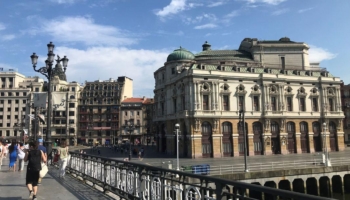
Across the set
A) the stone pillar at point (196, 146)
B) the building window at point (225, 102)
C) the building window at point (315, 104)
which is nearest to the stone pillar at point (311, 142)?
the building window at point (315, 104)

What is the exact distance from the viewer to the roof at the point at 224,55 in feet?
187

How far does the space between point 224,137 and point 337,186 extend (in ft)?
57.8

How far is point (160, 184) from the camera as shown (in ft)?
23.7

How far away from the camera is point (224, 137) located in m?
47.2

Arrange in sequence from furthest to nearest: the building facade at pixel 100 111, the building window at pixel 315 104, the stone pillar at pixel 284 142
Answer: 1. the building facade at pixel 100 111
2. the building window at pixel 315 104
3. the stone pillar at pixel 284 142

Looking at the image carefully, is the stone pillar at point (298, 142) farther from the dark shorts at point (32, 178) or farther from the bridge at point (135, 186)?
the dark shorts at point (32, 178)

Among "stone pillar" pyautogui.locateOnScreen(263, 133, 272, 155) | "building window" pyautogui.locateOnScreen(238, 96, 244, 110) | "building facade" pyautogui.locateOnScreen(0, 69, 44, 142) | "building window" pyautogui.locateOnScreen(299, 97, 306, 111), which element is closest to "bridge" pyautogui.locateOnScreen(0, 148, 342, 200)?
"building window" pyautogui.locateOnScreen(238, 96, 244, 110)

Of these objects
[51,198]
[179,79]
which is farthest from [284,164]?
[51,198]

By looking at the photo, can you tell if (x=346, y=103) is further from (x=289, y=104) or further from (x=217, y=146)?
(x=217, y=146)

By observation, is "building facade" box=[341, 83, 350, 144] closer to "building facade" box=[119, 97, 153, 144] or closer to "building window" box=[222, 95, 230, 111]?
"building window" box=[222, 95, 230, 111]

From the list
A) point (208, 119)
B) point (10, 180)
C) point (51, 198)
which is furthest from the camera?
point (208, 119)

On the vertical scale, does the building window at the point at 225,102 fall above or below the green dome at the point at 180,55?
below

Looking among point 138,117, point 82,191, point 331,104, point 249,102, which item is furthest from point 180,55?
point 82,191

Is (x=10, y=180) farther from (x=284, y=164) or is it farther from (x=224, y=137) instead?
(x=224, y=137)
